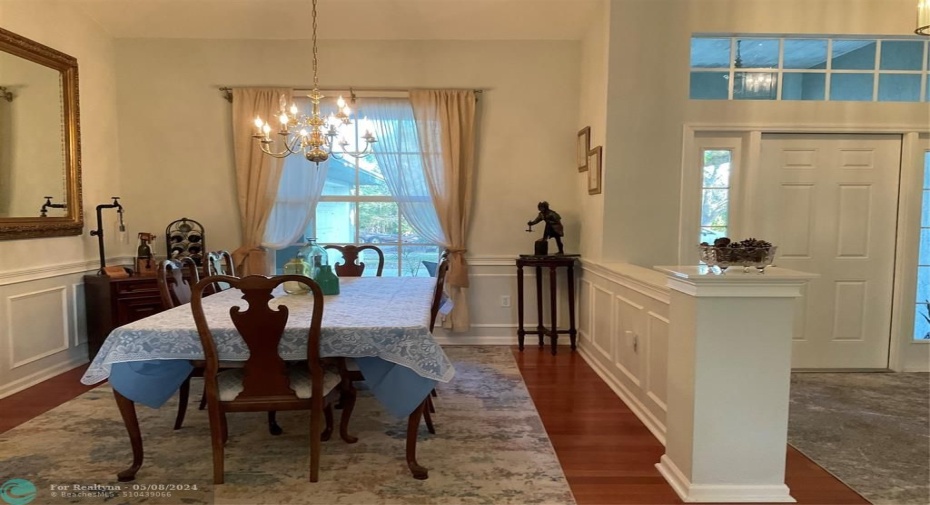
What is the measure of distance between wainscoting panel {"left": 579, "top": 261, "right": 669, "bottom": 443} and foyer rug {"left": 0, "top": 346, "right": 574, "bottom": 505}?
63 cm

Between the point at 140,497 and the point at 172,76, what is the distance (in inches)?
143

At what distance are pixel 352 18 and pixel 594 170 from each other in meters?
2.36

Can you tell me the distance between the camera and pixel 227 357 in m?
1.94

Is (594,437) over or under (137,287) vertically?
under

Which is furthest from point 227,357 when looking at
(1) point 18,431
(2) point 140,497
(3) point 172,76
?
(3) point 172,76

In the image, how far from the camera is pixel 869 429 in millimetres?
2564

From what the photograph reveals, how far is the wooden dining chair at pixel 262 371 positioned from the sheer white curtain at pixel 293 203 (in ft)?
7.70

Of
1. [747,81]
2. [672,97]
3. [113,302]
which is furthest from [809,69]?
[113,302]

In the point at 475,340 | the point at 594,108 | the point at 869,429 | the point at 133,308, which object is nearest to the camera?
the point at 869,429

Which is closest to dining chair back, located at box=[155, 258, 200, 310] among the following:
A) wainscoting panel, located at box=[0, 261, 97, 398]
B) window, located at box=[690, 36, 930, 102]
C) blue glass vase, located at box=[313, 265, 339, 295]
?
blue glass vase, located at box=[313, 265, 339, 295]

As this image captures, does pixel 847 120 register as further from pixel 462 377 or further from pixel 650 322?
pixel 462 377

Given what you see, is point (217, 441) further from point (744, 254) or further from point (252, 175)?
point (252, 175)

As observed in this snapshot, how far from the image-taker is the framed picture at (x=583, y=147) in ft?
12.8

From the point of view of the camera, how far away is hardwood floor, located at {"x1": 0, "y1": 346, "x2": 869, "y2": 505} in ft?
6.51
